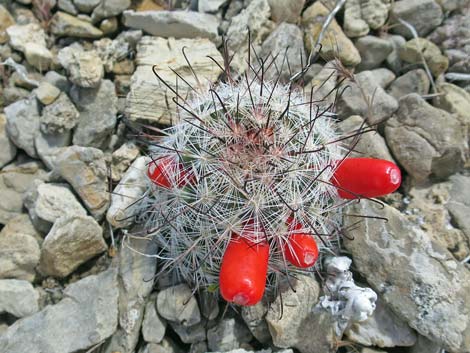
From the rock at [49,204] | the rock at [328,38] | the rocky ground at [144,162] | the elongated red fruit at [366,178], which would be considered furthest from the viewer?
the rock at [328,38]

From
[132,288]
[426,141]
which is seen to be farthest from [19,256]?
[426,141]

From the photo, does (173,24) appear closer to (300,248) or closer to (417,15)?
(417,15)

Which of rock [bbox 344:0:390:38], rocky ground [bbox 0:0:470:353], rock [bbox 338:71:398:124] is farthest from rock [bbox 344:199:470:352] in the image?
rock [bbox 344:0:390:38]

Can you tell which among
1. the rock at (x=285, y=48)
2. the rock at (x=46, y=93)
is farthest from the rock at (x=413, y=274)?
the rock at (x=46, y=93)

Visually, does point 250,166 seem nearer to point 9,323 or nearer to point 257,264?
point 257,264

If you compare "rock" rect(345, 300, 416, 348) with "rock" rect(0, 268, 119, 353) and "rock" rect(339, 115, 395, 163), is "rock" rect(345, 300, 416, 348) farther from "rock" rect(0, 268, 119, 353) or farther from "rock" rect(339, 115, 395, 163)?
"rock" rect(0, 268, 119, 353)

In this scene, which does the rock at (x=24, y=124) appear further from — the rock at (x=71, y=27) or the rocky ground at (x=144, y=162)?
the rock at (x=71, y=27)
